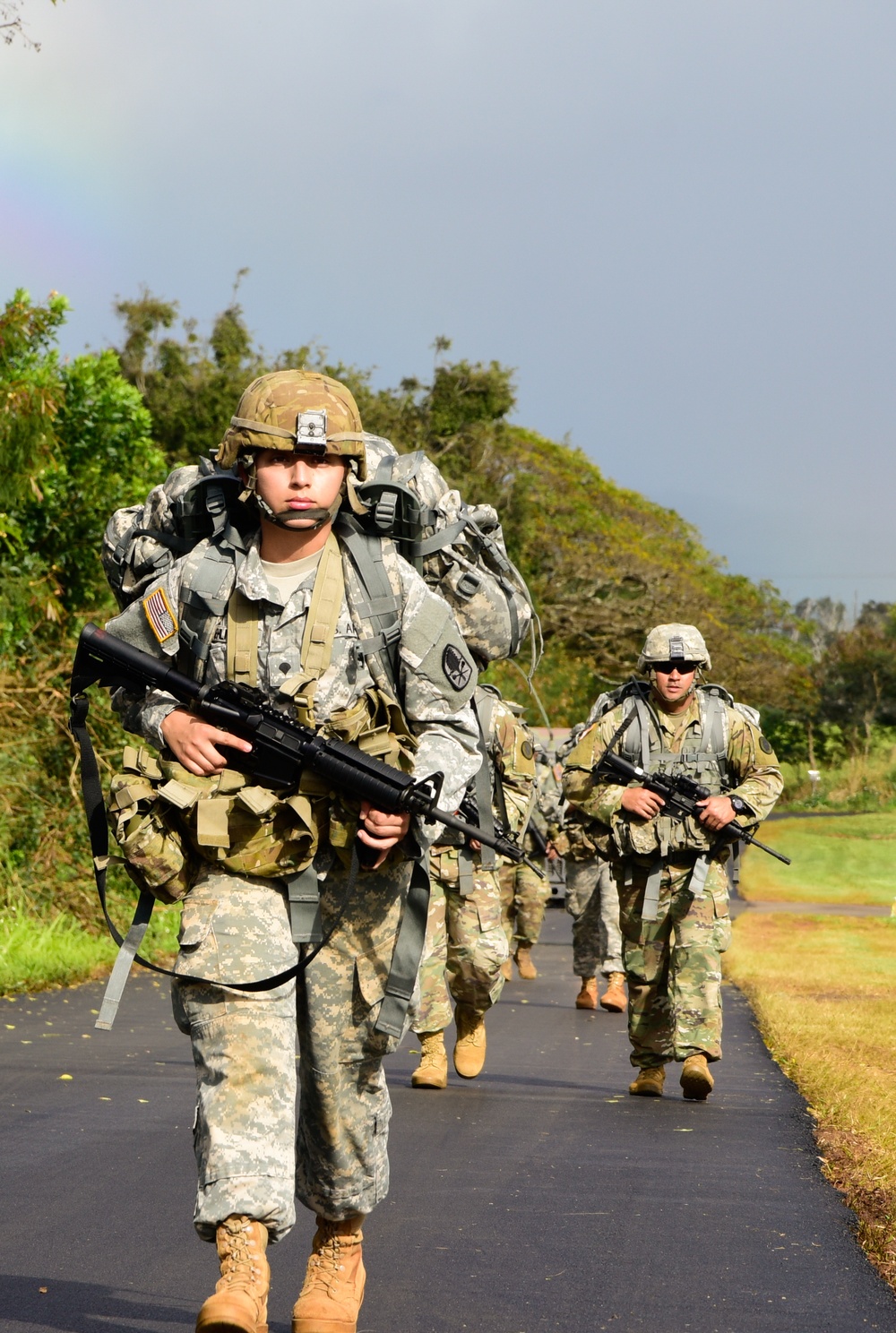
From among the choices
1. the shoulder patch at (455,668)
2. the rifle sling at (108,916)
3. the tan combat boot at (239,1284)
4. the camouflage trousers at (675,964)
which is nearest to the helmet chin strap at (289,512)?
the shoulder patch at (455,668)

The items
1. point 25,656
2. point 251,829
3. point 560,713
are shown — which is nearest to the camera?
point 251,829

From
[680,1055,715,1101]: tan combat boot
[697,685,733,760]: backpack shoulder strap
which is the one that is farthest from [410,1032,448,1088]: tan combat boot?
[697,685,733,760]: backpack shoulder strap

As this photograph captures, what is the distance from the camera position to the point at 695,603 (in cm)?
4872

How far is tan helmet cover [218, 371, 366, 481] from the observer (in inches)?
185

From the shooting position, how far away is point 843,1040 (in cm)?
1105

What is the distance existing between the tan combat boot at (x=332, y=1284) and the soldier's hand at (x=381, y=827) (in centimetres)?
97

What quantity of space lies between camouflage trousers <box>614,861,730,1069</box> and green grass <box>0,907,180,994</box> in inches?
210

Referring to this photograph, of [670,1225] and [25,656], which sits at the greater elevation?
[25,656]

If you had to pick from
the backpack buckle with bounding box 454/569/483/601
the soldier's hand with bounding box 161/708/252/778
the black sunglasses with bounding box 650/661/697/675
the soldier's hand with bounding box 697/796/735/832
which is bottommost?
the soldier's hand with bounding box 697/796/735/832

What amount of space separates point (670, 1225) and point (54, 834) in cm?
1071

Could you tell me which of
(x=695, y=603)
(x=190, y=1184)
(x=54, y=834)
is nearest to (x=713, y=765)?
(x=190, y=1184)

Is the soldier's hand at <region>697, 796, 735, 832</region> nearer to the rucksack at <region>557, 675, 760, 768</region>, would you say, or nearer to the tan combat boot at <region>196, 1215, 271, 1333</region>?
the rucksack at <region>557, 675, 760, 768</region>

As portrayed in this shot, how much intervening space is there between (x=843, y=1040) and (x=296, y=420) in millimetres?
7489

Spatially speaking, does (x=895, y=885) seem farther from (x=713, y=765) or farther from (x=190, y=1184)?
(x=190, y=1184)
